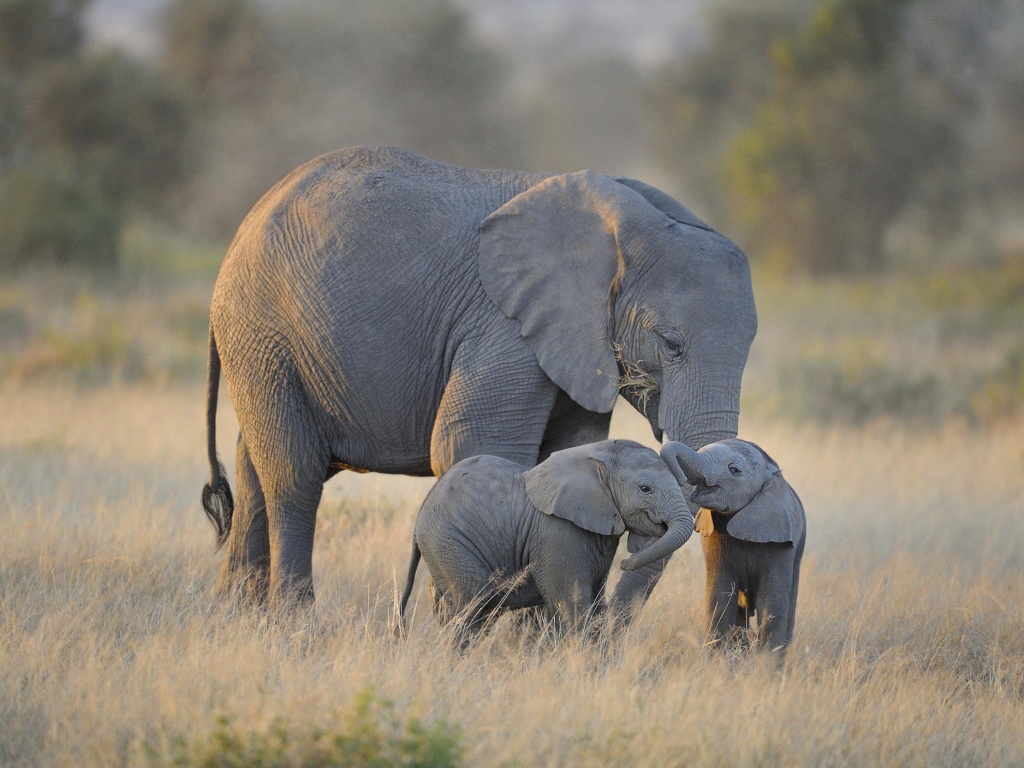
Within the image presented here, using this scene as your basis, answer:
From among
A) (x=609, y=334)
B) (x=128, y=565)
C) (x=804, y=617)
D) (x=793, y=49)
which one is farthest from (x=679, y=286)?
(x=793, y=49)

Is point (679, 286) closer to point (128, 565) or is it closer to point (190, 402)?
point (128, 565)

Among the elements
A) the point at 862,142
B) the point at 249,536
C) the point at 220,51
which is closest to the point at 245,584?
the point at 249,536

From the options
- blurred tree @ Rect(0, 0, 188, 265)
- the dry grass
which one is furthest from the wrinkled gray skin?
blurred tree @ Rect(0, 0, 188, 265)

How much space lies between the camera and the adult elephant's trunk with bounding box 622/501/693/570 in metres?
5.27

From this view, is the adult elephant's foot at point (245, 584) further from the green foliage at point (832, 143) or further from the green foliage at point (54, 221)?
the green foliage at point (832, 143)

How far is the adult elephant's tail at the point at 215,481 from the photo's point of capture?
7.46m

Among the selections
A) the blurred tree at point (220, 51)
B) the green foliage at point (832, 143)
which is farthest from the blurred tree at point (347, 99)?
the green foliage at point (832, 143)

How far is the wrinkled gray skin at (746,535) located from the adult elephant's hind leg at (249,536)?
242 cm

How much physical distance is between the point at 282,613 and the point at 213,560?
1239 millimetres

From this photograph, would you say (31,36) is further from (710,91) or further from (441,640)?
(441,640)

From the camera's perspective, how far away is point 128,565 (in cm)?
699

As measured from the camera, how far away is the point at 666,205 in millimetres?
6406

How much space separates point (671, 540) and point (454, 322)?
162 cm

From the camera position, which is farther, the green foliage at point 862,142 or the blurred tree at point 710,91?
the blurred tree at point 710,91
